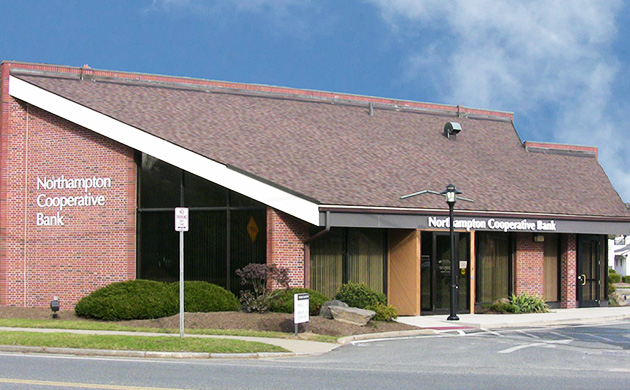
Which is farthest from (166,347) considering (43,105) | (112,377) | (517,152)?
(517,152)

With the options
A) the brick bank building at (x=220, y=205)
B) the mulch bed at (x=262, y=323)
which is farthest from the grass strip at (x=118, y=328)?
the brick bank building at (x=220, y=205)

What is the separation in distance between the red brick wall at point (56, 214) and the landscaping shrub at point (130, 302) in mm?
2587

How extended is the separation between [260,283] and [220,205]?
9.57 ft

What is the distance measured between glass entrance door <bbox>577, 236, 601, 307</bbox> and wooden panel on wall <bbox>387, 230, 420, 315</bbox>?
8014 mm

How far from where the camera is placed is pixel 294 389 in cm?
1127

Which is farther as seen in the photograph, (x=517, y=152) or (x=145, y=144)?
(x=517, y=152)

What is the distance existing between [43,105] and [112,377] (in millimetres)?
15140

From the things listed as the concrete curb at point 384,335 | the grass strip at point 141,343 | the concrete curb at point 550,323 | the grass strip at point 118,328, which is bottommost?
the concrete curb at point 550,323

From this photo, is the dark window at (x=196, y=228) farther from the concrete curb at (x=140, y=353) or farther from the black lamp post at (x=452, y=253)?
the concrete curb at (x=140, y=353)

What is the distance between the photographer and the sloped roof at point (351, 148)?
82.3ft

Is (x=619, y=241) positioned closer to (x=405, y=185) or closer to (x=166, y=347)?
(x=405, y=185)

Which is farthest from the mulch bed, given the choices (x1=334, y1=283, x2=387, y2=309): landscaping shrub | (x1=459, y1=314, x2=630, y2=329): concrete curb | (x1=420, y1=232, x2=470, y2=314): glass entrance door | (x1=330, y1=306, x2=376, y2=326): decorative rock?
(x1=420, y1=232, x2=470, y2=314): glass entrance door

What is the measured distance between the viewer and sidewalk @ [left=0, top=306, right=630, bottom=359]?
15.7 metres

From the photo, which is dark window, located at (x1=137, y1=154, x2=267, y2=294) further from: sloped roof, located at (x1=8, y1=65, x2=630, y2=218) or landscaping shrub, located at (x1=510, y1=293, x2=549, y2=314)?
landscaping shrub, located at (x1=510, y1=293, x2=549, y2=314)
